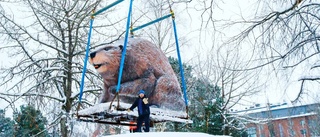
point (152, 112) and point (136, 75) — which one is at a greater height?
point (136, 75)

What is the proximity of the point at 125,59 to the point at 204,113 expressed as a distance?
11882 mm

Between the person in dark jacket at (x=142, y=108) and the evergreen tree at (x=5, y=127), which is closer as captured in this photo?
the person in dark jacket at (x=142, y=108)

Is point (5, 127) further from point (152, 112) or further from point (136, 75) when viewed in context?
point (152, 112)

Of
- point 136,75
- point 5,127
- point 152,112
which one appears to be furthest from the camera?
point 5,127

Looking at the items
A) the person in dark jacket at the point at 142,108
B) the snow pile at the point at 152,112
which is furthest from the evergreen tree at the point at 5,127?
the person in dark jacket at the point at 142,108

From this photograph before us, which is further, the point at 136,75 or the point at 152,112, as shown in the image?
the point at 136,75

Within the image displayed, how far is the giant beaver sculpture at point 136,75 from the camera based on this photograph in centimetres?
430

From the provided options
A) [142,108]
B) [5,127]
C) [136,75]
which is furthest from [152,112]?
[5,127]

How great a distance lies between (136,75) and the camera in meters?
4.37

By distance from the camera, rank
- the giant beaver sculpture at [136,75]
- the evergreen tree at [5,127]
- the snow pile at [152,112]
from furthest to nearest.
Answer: the evergreen tree at [5,127]
the giant beaver sculpture at [136,75]
the snow pile at [152,112]

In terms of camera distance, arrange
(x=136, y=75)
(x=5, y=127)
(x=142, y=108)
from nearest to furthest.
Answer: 1. (x=142, y=108)
2. (x=136, y=75)
3. (x=5, y=127)

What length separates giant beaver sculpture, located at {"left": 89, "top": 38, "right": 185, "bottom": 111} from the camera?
430 cm

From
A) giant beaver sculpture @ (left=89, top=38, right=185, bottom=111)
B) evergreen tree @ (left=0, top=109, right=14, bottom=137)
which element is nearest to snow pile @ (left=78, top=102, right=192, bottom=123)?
giant beaver sculpture @ (left=89, top=38, right=185, bottom=111)

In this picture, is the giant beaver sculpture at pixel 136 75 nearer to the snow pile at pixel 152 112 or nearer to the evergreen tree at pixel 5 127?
the snow pile at pixel 152 112
